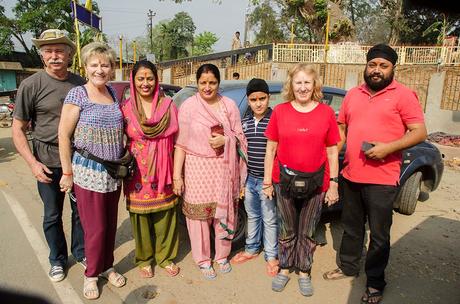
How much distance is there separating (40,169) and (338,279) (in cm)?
261

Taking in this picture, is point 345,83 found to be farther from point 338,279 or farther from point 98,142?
point 98,142

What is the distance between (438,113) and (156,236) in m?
10.7

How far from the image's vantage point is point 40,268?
10.3ft

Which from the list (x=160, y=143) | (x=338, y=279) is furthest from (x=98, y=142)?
(x=338, y=279)

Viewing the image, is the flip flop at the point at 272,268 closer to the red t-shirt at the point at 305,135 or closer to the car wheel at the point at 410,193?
the red t-shirt at the point at 305,135

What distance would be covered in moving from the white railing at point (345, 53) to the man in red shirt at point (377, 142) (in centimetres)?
1527

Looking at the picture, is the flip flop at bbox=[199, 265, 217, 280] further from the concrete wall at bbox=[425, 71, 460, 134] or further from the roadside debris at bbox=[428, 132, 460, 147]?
the concrete wall at bbox=[425, 71, 460, 134]

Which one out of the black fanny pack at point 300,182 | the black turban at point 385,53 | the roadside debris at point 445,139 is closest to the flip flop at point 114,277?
the black fanny pack at point 300,182

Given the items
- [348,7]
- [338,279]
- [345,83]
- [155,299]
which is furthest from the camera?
[348,7]

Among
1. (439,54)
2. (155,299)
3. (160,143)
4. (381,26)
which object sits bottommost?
(155,299)

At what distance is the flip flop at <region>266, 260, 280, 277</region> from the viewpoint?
10.2ft

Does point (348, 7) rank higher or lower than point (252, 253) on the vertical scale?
higher

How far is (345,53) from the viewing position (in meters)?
18.1

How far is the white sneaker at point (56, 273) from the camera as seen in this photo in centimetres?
295
